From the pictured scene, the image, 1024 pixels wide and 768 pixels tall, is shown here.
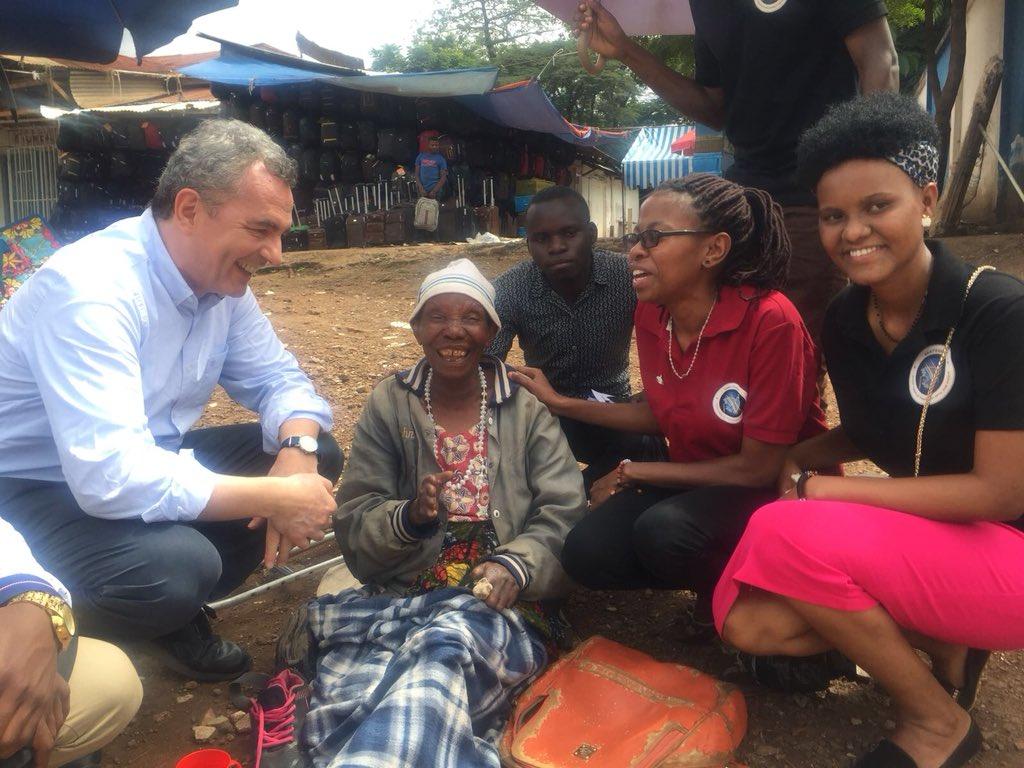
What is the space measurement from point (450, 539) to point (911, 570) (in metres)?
Result: 1.29

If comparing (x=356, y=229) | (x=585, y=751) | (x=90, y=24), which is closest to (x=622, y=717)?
(x=585, y=751)

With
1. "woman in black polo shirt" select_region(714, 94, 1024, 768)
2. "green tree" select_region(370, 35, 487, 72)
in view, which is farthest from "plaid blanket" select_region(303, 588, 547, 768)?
Answer: "green tree" select_region(370, 35, 487, 72)

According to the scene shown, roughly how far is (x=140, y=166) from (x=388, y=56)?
19.2m

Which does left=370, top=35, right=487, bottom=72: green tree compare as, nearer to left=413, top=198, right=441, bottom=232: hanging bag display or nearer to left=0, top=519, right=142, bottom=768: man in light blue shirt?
left=413, top=198, right=441, bottom=232: hanging bag display

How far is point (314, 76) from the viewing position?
11.0m

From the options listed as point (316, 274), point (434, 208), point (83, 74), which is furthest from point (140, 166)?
point (316, 274)

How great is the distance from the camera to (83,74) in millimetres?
14961

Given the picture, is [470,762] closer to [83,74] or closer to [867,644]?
[867,644]

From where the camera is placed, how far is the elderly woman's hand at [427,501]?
7.41ft

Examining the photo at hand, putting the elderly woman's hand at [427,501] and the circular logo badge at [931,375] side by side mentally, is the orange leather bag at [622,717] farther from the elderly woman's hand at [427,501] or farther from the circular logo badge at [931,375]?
the circular logo badge at [931,375]

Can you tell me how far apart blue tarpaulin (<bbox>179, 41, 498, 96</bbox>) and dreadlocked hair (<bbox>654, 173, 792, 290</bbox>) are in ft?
29.2

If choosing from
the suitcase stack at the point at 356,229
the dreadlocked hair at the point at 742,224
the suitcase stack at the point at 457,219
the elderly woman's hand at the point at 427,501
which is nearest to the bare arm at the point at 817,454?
the dreadlocked hair at the point at 742,224

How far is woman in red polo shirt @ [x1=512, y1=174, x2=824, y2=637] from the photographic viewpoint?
2.40 metres

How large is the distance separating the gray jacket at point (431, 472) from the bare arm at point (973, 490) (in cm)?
92
